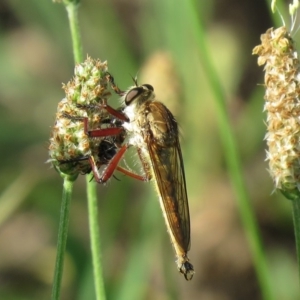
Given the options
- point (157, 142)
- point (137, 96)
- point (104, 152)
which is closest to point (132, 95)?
point (137, 96)

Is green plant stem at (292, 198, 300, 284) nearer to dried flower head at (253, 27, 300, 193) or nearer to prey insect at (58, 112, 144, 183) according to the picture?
dried flower head at (253, 27, 300, 193)

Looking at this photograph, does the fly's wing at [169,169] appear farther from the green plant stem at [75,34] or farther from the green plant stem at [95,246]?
the green plant stem at [75,34]

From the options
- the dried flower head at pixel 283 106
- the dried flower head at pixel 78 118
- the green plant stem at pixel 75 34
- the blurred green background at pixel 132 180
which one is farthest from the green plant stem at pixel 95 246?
the blurred green background at pixel 132 180

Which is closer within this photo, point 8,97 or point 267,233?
point 267,233

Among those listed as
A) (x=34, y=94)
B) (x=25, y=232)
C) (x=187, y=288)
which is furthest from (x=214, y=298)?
(x=34, y=94)

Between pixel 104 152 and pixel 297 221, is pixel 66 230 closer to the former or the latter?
pixel 104 152

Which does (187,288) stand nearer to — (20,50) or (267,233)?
(267,233)
